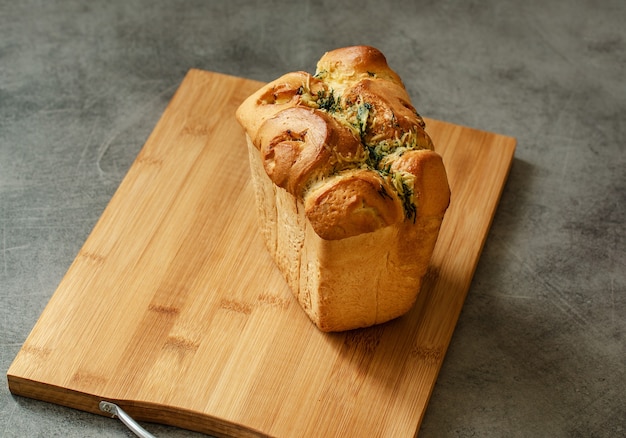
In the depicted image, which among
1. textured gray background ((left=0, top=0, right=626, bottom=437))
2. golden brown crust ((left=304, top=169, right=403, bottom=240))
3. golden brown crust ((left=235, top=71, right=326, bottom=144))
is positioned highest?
golden brown crust ((left=235, top=71, right=326, bottom=144))

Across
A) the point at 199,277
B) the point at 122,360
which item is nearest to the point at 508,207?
the point at 199,277

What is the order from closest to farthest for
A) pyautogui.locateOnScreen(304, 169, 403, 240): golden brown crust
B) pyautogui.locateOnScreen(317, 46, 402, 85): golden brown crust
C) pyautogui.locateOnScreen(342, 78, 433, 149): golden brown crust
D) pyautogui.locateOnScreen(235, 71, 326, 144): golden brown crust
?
pyautogui.locateOnScreen(304, 169, 403, 240): golden brown crust < pyautogui.locateOnScreen(342, 78, 433, 149): golden brown crust < pyautogui.locateOnScreen(235, 71, 326, 144): golden brown crust < pyautogui.locateOnScreen(317, 46, 402, 85): golden brown crust

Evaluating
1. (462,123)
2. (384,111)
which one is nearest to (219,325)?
(384,111)

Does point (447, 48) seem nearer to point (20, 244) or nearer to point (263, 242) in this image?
point (263, 242)

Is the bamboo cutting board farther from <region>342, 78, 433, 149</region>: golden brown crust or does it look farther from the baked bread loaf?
<region>342, 78, 433, 149</region>: golden brown crust

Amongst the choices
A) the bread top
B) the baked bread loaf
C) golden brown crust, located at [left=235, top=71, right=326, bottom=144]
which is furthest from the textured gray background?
golden brown crust, located at [left=235, top=71, right=326, bottom=144]

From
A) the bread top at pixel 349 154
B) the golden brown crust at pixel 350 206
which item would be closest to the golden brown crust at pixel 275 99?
the bread top at pixel 349 154
